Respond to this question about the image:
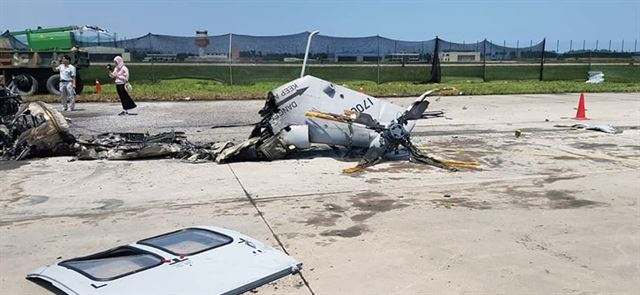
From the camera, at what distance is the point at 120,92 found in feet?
48.0

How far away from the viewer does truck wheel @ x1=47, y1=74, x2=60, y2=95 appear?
18797 mm

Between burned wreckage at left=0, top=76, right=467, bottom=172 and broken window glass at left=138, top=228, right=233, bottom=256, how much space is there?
142 inches

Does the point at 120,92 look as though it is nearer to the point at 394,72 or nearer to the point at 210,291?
the point at 210,291

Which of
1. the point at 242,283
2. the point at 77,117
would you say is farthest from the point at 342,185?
the point at 77,117

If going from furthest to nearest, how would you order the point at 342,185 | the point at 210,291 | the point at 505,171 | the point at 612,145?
1. the point at 612,145
2. the point at 505,171
3. the point at 342,185
4. the point at 210,291

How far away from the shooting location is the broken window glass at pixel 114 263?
153 inches

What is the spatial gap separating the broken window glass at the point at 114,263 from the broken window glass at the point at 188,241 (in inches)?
6.8

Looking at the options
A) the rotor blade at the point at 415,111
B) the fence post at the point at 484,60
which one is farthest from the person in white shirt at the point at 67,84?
the fence post at the point at 484,60

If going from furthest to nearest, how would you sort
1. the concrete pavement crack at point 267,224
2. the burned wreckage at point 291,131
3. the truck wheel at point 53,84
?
1. the truck wheel at point 53,84
2. the burned wreckage at point 291,131
3. the concrete pavement crack at point 267,224

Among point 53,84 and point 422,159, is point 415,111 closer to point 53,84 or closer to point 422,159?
point 422,159

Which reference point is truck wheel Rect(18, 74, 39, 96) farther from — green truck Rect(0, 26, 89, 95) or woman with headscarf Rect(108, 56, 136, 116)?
woman with headscarf Rect(108, 56, 136, 116)

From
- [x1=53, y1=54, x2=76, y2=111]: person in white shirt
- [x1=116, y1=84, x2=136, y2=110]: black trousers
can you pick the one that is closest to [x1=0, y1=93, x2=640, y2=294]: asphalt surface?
[x1=116, y1=84, x2=136, y2=110]: black trousers

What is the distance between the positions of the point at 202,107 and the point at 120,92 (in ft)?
8.35

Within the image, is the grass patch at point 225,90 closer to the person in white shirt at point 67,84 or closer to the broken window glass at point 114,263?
the person in white shirt at point 67,84
